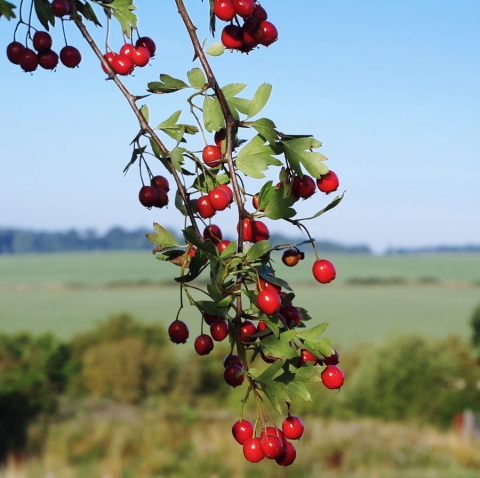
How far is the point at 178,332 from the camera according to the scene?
142 cm

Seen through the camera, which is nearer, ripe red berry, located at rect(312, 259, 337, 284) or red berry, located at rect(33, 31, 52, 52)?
ripe red berry, located at rect(312, 259, 337, 284)

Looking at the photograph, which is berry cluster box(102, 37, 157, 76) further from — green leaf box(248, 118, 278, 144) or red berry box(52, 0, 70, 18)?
green leaf box(248, 118, 278, 144)

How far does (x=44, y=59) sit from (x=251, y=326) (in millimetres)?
889

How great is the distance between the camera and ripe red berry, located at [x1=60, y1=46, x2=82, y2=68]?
1.75 metres

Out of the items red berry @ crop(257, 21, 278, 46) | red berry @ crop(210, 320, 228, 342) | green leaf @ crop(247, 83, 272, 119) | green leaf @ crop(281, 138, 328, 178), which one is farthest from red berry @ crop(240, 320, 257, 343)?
red berry @ crop(257, 21, 278, 46)

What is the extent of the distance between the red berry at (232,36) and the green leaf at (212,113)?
5.1 inches

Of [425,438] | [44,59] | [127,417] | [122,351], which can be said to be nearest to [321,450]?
[425,438]

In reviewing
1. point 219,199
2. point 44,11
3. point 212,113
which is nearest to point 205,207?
point 219,199

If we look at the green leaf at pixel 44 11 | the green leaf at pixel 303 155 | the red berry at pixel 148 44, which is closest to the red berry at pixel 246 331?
the green leaf at pixel 303 155

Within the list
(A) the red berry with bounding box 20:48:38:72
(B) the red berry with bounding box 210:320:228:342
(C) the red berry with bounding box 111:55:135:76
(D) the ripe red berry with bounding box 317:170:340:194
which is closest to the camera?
(B) the red berry with bounding box 210:320:228:342

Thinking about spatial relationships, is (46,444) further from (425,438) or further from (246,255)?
(246,255)

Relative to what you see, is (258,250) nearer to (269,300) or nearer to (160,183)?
(269,300)

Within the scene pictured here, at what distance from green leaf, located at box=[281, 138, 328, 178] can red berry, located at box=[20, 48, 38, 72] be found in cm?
74

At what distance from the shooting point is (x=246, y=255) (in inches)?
46.6
